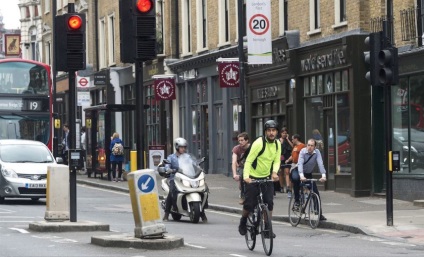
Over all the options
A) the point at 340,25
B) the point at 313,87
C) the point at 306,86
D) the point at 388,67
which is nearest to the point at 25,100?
the point at 306,86

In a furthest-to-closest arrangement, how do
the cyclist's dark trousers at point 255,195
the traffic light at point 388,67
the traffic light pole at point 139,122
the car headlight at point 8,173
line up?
the car headlight at point 8,173
the traffic light at point 388,67
the cyclist's dark trousers at point 255,195
the traffic light pole at point 139,122

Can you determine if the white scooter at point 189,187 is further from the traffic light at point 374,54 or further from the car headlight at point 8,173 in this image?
the car headlight at point 8,173

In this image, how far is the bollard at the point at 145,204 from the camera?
16.8 m

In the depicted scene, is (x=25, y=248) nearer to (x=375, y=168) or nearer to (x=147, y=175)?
(x=147, y=175)

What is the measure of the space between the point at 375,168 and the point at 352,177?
639mm

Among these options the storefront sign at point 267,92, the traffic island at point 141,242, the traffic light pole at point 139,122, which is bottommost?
the traffic island at point 141,242

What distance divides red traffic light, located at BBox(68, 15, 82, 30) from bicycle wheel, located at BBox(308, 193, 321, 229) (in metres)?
5.71

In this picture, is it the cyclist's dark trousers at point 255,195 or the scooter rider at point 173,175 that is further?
the scooter rider at point 173,175

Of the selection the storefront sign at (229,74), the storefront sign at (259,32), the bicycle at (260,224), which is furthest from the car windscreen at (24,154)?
the bicycle at (260,224)

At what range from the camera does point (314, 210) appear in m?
22.2

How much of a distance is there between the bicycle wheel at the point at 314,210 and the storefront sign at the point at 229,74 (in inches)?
379

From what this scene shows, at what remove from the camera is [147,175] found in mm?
16922

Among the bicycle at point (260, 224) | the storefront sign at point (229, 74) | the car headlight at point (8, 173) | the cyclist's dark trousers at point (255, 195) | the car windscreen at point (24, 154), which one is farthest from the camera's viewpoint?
the storefront sign at point (229, 74)

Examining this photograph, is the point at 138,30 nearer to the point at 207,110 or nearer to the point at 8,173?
the point at 8,173
